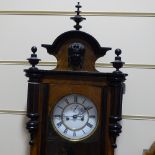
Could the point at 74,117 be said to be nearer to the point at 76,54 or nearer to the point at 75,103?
the point at 75,103

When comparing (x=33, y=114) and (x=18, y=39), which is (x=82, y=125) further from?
(x=18, y=39)

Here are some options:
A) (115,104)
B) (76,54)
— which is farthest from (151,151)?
(76,54)

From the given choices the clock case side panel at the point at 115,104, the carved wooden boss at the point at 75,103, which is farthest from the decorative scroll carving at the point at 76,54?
the clock case side panel at the point at 115,104

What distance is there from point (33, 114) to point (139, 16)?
0.48m

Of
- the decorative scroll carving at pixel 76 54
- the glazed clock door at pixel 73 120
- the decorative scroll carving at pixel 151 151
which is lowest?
the decorative scroll carving at pixel 151 151

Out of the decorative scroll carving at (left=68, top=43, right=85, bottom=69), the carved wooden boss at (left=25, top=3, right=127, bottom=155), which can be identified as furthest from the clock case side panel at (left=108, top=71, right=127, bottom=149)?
the decorative scroll carving at (left=68, top=43, right=85, bottom=69)

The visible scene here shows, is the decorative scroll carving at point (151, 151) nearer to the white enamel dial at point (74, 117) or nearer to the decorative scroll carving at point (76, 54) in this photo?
the white enamel dial at point (74, 117)

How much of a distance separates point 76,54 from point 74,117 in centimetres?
18

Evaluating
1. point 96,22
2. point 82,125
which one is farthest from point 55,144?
point 96,22

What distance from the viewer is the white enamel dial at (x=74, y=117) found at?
1067mm

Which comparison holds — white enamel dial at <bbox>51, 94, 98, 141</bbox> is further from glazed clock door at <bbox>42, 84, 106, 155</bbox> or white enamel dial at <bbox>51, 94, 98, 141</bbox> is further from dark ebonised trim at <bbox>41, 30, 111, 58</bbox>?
dark ebonised trim at <bbox>41, 30, 111, 58</bbox>

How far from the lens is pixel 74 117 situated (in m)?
1.08

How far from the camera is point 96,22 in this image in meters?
1.23

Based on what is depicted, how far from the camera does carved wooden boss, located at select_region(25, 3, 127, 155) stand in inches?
41.4
